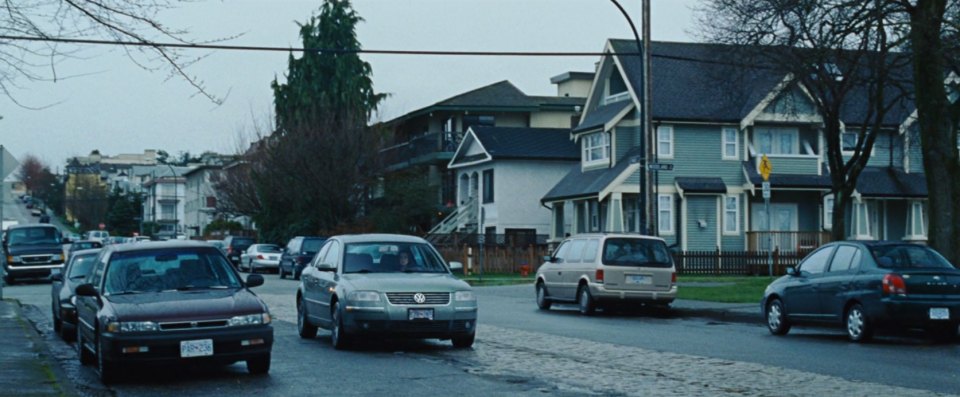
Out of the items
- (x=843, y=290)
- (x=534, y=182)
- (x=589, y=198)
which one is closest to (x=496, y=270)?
(x=589, y=198)

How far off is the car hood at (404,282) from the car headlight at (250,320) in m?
3.11

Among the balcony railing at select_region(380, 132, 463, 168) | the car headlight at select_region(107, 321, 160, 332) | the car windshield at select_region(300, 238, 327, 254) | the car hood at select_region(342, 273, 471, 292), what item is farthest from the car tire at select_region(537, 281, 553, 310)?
the balcony railing at select_region(380, 132, 463, 168)

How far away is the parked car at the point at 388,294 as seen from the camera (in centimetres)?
1633

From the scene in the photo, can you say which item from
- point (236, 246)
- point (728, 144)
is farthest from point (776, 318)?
point (236, 246)

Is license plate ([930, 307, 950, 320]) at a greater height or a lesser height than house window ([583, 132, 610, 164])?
lesser

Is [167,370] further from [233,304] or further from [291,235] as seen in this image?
[291,235]

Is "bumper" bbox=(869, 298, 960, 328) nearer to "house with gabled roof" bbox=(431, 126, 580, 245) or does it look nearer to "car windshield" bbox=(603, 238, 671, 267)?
"car windshield" bbox=(603, 238, 671, 267)

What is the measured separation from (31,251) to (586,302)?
78.0 feet

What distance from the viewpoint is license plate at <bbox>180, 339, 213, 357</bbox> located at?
12898 mm

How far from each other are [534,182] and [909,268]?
139 ft

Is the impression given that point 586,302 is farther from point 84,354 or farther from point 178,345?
point 178,345

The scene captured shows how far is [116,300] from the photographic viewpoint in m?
13.6

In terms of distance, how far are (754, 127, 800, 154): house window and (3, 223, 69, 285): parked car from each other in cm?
2737

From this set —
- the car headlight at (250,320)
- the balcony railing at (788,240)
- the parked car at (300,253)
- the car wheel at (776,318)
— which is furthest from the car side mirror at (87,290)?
the balcony railing at (788,240)
